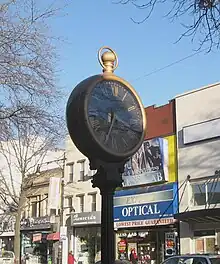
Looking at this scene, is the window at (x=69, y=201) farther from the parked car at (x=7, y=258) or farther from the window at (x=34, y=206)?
the parked car at (x=7, y=258)

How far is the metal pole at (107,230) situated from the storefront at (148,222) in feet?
79.5

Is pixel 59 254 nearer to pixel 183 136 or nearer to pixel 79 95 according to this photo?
pixel 183 136

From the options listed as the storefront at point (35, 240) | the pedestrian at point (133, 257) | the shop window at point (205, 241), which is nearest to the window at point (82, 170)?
the storefront at point (35, 240)

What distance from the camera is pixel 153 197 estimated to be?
29.6 metres

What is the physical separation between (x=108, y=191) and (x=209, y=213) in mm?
20996

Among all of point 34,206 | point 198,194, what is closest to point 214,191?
point 198,194

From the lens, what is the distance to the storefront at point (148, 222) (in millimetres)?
28500

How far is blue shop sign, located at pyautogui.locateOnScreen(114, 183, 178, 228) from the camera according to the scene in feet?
93.2

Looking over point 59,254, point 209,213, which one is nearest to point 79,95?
point 209,213

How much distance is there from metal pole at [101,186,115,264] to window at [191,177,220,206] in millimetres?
22440

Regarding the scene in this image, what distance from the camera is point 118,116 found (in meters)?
4.52

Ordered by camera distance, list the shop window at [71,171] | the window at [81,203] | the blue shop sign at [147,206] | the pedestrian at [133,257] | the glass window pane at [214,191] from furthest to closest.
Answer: the shop window at [71,171], the window at [81,203], the pedestrian at [133,257], the blue shop sign at [147,206], the glass window pane at [214,191]

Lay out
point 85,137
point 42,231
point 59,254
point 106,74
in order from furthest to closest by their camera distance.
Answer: point 42,231, point 59,254, point 106,74, point 85,137

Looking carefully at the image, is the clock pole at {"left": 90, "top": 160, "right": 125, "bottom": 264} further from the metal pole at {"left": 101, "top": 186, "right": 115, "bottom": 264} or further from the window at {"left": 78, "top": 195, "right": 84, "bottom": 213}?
the window at {"left": 78, "top": 195, "right": 84, "bottom": 213}
